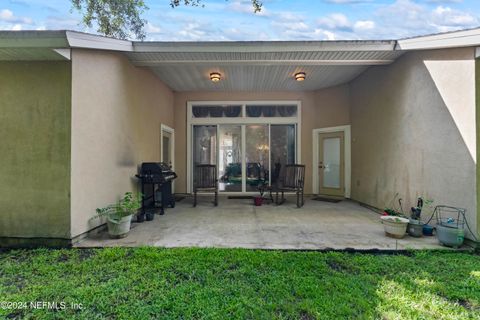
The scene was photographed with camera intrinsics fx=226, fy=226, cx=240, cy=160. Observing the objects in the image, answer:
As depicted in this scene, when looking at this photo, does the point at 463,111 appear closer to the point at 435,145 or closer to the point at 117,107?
the point at 435,145

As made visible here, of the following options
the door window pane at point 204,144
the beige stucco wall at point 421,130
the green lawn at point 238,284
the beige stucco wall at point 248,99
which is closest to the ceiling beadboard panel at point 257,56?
the beige stucco wall at point 421,130

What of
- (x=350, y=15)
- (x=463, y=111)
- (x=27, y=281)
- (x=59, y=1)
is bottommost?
(x=27, y=281)

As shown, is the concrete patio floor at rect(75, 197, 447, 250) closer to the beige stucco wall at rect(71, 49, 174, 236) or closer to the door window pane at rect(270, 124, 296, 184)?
the beige stucco wall at rect(71, 49, 174, 236)

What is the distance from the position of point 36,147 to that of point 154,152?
2428 mm

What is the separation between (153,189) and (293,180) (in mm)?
3231

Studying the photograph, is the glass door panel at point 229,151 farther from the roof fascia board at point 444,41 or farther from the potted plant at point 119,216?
the roof fascia board at point 444,41

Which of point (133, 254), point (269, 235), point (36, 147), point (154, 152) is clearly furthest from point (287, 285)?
point (154, 152)

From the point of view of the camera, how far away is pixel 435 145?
10.9ft

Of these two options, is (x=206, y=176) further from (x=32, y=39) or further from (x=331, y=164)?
(x=32, y=39)

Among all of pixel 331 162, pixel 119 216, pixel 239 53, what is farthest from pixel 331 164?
pixel 119 216

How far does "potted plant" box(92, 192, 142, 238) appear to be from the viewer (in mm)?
3100

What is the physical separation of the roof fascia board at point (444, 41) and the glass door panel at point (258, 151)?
3759mm

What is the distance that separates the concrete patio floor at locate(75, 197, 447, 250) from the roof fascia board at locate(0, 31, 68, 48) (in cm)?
245

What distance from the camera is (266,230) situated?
3465mm
